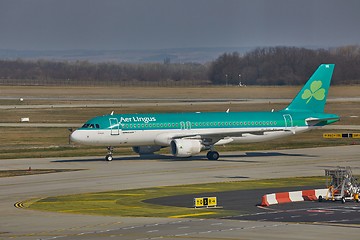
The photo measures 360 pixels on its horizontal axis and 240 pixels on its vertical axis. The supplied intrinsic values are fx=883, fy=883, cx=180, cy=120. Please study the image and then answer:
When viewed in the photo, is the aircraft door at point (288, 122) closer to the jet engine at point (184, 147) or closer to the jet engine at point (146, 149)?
the jet engine at point (184, 147)

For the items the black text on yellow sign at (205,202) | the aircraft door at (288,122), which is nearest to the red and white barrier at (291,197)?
the black text on yellow sign at (205,202)

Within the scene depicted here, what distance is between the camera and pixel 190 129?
78500 mm

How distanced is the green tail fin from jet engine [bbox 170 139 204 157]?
37.2 ft

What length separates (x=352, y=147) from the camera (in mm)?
89812

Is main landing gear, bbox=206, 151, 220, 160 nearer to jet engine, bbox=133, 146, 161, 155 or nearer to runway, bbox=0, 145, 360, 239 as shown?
runway, bbox=0, 145, 360, 239

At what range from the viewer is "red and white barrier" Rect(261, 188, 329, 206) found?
50.7m

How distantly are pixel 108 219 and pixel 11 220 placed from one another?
502cm

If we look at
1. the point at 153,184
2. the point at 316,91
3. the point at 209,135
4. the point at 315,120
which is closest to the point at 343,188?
the point at 153,184

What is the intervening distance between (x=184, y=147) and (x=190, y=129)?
2.78 metres

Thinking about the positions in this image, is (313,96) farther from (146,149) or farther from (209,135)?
(146,149)

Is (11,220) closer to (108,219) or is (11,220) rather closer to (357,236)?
(108,219)

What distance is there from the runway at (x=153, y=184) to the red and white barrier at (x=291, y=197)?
616 centimetres

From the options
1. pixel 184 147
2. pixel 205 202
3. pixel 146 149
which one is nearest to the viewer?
pixel 205 202

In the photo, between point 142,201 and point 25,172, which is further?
point 25,172
